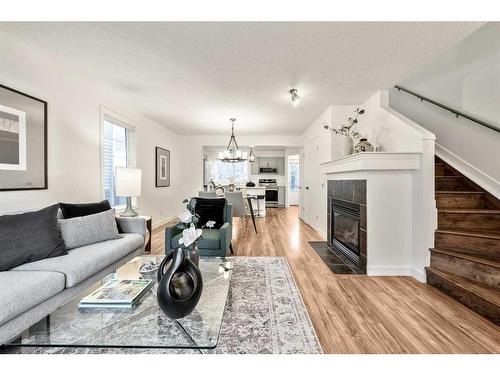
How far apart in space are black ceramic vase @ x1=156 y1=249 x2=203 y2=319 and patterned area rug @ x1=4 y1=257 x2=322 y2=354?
0.32 meters

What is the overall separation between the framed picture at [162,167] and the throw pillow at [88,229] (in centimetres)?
304

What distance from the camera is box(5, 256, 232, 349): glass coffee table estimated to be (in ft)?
3.69

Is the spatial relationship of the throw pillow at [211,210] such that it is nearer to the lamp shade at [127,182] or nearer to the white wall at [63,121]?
the lamp shade at [127,182]

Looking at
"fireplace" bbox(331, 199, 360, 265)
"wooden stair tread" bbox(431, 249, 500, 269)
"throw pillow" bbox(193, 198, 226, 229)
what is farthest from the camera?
"throw pillow" bbox(193, 198, 226, 229)

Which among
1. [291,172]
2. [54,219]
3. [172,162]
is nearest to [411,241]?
[54,219]

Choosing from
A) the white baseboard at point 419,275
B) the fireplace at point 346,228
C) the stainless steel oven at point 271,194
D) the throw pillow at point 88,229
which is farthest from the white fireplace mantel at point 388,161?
the stainless steel oven at point 271,194

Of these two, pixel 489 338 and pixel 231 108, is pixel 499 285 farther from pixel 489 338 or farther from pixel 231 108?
pixel 231 108

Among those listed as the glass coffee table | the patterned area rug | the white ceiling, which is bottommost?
the patterned area rug

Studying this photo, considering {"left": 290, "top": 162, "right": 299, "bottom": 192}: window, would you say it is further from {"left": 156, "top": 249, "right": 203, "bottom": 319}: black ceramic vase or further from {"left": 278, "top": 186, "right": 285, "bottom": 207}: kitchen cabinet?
{"left": 156, "top": 249, "right": 203, "bottom": 319}: black ceramic vase

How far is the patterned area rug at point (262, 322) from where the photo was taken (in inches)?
57.2

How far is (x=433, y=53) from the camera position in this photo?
8.21 ft

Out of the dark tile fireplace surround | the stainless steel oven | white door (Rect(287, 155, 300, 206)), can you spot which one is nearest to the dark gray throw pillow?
the dark tile fireplace surround

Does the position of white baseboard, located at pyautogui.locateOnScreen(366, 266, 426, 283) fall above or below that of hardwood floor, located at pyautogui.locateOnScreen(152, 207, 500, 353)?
above

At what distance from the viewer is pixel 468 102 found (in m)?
3.23
